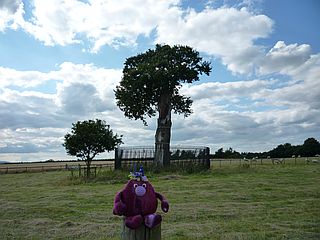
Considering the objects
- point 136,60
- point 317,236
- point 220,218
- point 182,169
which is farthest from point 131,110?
point 317,236

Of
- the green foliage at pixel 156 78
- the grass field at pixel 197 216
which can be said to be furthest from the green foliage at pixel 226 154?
the grass field at pixel 197 216

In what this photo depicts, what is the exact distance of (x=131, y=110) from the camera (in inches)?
1264

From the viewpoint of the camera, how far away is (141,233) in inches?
156

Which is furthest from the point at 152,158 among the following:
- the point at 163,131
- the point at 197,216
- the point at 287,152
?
the point at 287,152

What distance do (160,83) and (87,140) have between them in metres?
7.40

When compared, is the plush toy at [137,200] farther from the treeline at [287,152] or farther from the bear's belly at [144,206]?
the treeline at [287,152]

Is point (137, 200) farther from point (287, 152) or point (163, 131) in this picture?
point (287, 152)

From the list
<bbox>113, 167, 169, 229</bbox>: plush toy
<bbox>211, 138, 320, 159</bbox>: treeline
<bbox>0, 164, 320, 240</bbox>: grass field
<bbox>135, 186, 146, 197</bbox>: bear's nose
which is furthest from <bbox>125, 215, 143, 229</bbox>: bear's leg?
<bbox>211, 138, 320, 159</bbox>: treeline

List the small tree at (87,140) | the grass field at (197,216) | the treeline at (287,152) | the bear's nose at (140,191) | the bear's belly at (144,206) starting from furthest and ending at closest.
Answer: the treeline at (287,152)
the small tree at (87,140)
the grass field at (197,216)
the bear's nose at (140,191)
the bear's belly at (144,206)

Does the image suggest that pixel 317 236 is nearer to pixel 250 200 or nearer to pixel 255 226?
pixel 255 226

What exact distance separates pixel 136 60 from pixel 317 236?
26.5 metres

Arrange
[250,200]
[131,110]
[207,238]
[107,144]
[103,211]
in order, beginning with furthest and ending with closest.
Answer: [131,110] < [107,144] < [250,200] < [103,211] < [207,238]

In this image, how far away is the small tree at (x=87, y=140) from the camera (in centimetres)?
2662

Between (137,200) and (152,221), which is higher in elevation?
(137,200)
